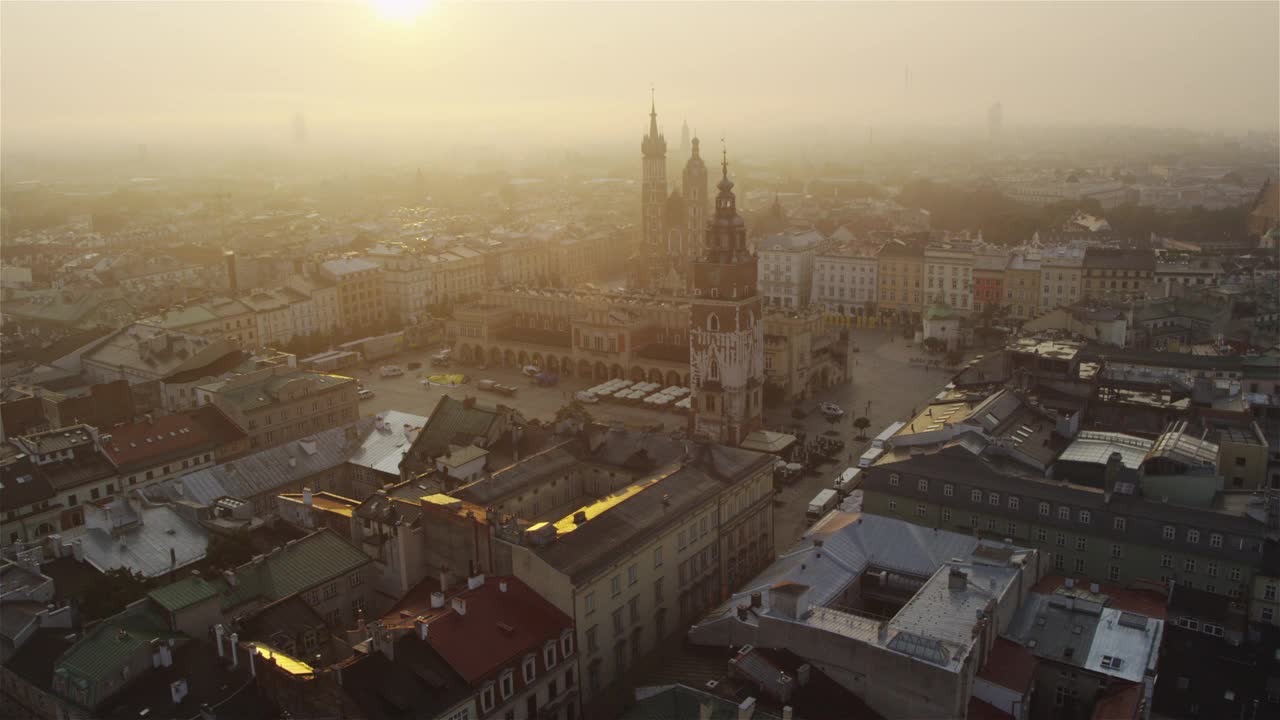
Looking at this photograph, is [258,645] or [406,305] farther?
[406,305]

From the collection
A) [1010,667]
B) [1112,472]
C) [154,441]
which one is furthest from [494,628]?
[154,441]

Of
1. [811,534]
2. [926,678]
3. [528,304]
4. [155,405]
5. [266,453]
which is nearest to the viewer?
[926,678]

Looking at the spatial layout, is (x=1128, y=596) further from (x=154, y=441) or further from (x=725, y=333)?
(x=154, y=441)

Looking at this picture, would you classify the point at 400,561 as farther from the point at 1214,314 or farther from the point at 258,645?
the point at 1214,314

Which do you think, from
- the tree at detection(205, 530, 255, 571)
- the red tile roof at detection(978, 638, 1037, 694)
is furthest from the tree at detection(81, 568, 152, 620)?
the red tile roof at detection(978, 638, 1037, 694)

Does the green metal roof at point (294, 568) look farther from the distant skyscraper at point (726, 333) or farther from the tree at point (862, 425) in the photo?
the tree at point (862, 425)

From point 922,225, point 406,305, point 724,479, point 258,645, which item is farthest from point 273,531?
point 922,225

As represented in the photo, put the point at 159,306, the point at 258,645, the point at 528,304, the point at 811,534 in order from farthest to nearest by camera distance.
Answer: the point at 159,306 → the point at 528,304 → the point at 811,534 → the point at 258,645
